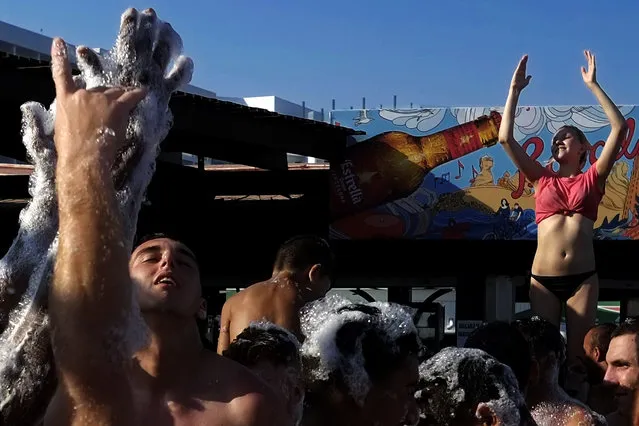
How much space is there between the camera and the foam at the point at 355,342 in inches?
104

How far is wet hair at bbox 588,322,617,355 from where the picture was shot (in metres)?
4.84

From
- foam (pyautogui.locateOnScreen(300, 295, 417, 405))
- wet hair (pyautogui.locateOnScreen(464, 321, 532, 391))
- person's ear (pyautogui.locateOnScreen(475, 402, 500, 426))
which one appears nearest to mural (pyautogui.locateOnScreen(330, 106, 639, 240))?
wet hair (pyautogui.locateOnScreen(464, 321, 532, 391))

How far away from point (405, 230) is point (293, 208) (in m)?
2.72

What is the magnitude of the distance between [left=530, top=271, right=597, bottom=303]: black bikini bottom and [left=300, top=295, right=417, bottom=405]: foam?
9.70 ft

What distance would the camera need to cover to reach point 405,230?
37.3 feet

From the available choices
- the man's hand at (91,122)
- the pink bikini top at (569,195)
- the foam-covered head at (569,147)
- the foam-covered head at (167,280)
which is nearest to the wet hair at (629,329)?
the pink bikini top at (569,195)

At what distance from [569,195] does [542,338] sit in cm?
192

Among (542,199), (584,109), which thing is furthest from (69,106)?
(584,109)

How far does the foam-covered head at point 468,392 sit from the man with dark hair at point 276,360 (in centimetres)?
34

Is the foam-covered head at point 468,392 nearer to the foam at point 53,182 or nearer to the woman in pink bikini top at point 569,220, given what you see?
the foam at point 53,182

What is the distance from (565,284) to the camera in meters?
5.61

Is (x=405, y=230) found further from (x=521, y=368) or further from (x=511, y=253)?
(x=521, y=368)

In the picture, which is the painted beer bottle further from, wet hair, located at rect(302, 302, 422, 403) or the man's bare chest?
the man's bare chest

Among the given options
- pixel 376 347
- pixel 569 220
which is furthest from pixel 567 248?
pixel 376 347
